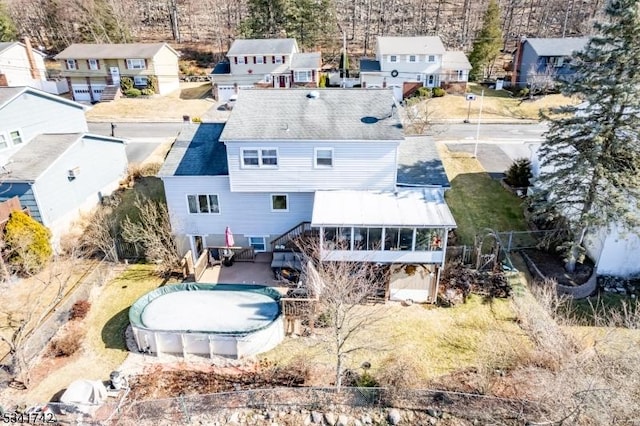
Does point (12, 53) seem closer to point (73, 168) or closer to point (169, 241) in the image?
point (73, 168)

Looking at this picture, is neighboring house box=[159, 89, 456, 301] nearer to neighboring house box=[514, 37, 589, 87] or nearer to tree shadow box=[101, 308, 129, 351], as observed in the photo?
tree shadow box=[101, 308, 129, 351]

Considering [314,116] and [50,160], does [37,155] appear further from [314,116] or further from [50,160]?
[314,116]

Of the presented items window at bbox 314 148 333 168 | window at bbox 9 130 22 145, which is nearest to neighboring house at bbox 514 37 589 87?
window at bbox 314 148 333 168

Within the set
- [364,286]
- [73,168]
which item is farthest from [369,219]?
[73,168]

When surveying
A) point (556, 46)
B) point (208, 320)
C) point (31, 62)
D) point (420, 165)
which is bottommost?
point (208, 320)

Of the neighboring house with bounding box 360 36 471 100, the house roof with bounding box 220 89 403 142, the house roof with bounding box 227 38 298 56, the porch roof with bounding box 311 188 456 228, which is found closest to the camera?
the porch roof with bounding box 311 188 456 228

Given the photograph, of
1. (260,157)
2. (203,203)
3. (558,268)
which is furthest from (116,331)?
(558,268)

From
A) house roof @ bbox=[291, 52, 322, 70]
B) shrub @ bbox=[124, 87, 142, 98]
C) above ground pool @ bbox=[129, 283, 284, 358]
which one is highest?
house roof @ bbox=[291, 52, 322, 70]
